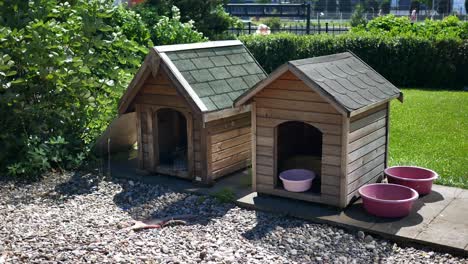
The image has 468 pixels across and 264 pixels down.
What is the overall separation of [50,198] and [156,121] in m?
1.68

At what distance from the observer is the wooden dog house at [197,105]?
712 cm

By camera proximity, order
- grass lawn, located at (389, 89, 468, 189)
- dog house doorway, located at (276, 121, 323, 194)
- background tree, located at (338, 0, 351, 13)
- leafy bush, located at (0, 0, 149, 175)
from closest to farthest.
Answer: dog house doorway, located at (276, 121, 323, 194), leafy bush, located at (0, 0, 149, 175), grass lawn, located at (389, 89, 468, 189), background tree, located at (338, 0, 351, 13)

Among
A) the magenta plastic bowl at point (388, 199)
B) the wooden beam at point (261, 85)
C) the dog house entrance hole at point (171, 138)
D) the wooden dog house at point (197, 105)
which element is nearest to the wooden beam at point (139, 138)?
the wooden dog house at point (197, 105)

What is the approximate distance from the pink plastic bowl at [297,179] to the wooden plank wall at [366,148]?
0.51 meters

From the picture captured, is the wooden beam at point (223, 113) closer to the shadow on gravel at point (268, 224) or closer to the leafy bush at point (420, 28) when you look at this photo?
the shadow on gravel at point (268, 224)

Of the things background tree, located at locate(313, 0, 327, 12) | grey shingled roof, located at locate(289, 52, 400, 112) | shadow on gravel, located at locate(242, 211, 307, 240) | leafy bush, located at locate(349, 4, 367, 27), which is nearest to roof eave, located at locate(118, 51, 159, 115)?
grey shingled roof, located at locate(289, 52, 400, 112)

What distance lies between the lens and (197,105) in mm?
6812

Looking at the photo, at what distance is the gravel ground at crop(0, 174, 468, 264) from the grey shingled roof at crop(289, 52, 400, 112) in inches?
54.5

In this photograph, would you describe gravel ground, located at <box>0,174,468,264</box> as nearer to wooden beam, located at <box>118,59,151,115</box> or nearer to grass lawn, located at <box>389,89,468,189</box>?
wooden beam, located at <box>118,59,151,115</box>

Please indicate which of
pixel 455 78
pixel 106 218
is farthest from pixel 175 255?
pixel 455 78

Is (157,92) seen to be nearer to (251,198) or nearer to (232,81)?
(232,81)

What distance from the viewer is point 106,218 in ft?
21.0

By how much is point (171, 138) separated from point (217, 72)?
1.44 metres

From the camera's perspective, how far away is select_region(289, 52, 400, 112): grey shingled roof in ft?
19.7
